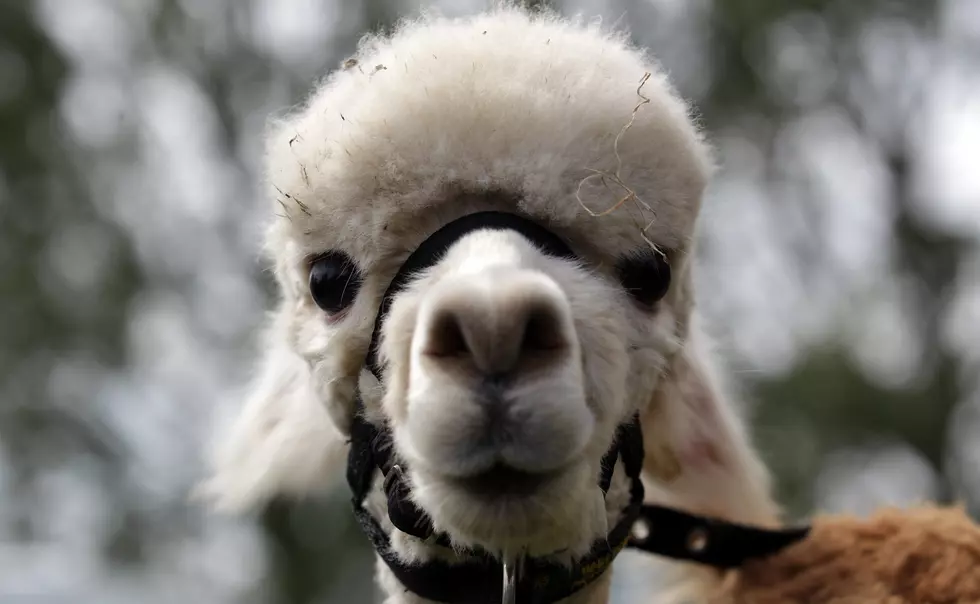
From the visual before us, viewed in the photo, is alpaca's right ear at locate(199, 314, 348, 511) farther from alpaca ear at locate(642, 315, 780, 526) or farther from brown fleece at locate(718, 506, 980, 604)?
brown fleece at locate(718, 506, 980, 604)

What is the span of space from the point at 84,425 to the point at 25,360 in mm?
1004

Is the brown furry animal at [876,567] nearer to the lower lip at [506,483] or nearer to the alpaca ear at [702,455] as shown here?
the alpaca ear at [702,455]

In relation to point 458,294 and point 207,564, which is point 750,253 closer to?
→ point 207,564

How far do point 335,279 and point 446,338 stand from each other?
1.16 ft

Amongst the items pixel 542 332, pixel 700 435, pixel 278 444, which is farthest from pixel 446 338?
pixel 700 435

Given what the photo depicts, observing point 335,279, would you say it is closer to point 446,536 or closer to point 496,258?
point 496,258

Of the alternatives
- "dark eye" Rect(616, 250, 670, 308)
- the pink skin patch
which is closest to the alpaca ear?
the pink skin patch

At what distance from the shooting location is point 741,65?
8.34 meters

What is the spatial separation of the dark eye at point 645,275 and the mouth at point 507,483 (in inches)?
15.0

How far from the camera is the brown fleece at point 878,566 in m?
1.66

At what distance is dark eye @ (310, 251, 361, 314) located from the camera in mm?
1246

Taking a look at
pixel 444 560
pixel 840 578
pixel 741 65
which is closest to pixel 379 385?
pixel 444 560

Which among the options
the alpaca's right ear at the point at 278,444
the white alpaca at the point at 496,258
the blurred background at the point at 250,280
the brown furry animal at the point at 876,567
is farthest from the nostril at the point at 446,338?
the blurred background at the point at 250,280

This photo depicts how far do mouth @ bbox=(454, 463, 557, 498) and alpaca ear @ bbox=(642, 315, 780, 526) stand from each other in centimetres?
63
